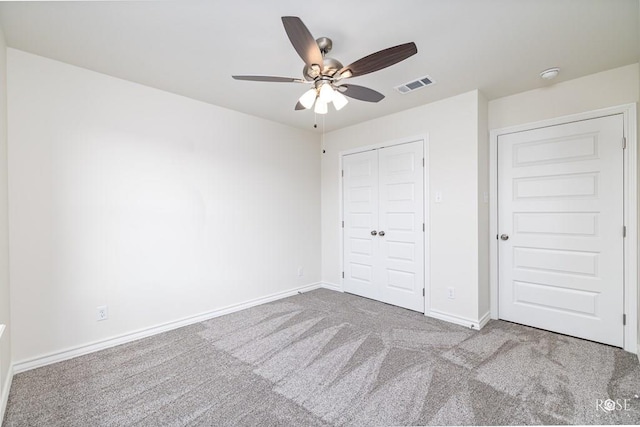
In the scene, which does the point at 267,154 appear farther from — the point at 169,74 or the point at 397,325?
the point at 397,325

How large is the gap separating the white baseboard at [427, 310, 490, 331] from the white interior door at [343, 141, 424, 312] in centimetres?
19

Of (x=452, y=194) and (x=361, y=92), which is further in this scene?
(x=452, y=194)

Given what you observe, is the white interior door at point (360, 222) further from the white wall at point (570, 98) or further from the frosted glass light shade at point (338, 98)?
the frosted glass light shade at point (338, 98)

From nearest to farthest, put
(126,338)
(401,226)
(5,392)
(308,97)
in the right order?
(5,392) → (308,97) → (126,338) → (401,226)

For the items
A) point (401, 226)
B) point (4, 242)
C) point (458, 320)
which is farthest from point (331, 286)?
point (4, 242)

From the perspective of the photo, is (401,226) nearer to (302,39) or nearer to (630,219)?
(630,219)

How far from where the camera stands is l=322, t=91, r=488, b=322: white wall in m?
2.89

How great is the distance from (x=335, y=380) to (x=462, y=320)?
1.70 m

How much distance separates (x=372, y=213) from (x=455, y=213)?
1100 mm

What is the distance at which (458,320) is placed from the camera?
299 cm

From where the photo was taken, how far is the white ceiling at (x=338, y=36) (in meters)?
1.71

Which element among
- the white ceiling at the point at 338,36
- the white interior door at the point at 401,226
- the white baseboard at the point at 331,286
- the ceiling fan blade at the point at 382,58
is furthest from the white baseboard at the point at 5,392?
the white interior door at the point at 401,226

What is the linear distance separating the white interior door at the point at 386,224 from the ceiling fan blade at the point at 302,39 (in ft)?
6.77

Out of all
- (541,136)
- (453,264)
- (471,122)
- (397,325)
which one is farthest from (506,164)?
(397,325)
